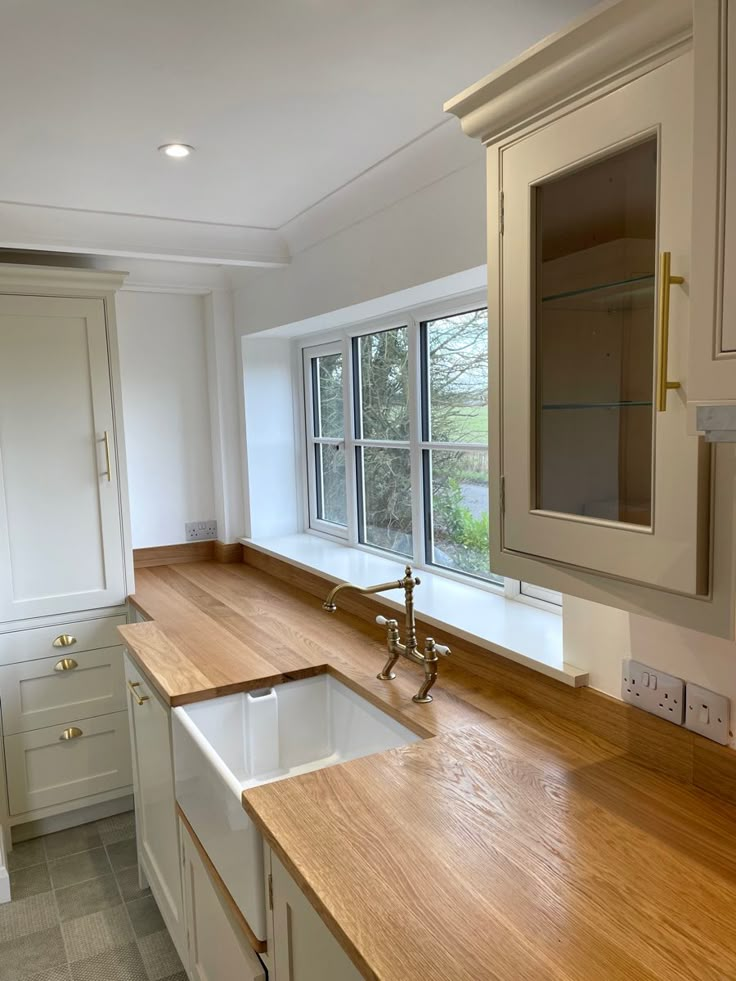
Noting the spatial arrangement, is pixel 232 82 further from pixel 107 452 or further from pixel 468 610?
pixel 107 452

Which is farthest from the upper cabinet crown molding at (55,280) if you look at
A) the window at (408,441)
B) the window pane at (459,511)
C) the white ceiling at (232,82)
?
the window pane at (459,511)

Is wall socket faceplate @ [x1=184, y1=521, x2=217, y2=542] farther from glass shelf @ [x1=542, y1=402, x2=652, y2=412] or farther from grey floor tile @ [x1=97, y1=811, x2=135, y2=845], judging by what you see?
glass shelf @ [x1=542, y1=402, x2=652, y2=412]

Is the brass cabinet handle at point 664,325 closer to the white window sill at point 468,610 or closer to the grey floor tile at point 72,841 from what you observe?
the white window sill at point 468,610

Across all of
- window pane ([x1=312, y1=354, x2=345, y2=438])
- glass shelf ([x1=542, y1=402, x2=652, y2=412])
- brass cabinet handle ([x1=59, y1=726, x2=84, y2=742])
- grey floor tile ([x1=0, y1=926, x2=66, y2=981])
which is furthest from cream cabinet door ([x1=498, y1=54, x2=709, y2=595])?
brass cabinet handle ([x1=59, y1=726, x2=84, y2=742])

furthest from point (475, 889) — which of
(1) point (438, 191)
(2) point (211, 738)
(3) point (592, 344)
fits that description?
(1) point (438, 191)

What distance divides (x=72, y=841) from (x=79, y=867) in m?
0.19

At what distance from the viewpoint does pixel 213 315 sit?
3467 millimetres

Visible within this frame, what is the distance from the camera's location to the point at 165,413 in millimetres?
3488

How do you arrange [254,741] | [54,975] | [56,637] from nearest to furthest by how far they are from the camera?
1. [254,741]
2. [54,975]
3. [56,637]

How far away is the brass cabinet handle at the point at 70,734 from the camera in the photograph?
2.84 metres

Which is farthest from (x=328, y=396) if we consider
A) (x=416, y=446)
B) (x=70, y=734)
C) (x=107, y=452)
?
(x=70, y=734)

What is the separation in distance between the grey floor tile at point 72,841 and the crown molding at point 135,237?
2168 mm

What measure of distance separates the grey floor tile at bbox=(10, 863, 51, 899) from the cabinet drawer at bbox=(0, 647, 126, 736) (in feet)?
1.58

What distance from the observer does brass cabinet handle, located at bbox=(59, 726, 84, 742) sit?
2840 millimetres
